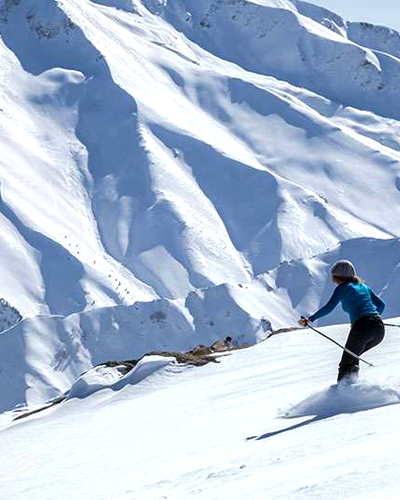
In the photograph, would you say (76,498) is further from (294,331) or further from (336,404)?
(294,331)

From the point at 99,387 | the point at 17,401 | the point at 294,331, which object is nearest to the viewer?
the point at 99,387

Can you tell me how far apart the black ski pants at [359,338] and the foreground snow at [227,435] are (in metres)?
0.40

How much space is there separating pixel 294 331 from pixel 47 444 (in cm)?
935

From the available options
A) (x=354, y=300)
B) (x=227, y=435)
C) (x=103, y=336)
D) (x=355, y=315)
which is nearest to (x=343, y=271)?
(x=354, y=300)

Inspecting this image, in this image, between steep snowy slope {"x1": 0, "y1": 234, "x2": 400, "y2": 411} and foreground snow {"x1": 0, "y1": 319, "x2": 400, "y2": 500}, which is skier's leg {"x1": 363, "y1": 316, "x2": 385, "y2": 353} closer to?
foreground snow {"x1": 0, "y1": 319, "x2": 400, "y2": 500}

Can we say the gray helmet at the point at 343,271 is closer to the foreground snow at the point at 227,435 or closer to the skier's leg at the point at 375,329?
the skier's leg at the point at 375,329

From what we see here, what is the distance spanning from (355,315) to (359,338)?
12.4 inches

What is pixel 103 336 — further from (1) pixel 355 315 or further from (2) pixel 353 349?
(2) pixel 353 349

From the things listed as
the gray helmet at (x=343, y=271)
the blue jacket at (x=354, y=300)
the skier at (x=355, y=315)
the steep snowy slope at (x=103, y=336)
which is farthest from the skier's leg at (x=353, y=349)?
the steep snowy slope at (x=103, y=336)

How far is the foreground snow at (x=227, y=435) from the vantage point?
10984mm

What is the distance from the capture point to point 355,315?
51.0 ft

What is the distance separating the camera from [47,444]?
19656 mm

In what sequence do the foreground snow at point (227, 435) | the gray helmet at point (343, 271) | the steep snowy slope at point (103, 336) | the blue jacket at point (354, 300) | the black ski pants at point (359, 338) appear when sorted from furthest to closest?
the steep snowy slope at point (103, 336) < the gray helmet at point (343, 271) < the blue jacket at point (354, 300) < the black ski pants at point (359, 338) < the foreground snow at point (227, 435)

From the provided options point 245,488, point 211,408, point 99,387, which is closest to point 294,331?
point 99,387
